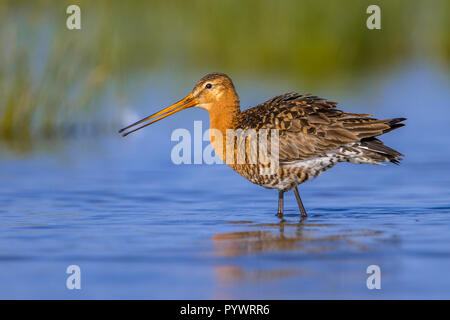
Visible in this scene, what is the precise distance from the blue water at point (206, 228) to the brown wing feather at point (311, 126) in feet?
2.02

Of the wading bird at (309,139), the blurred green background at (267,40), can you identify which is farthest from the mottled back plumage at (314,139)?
the blurred green background at (267,40)

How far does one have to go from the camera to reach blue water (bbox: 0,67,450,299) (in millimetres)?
5109

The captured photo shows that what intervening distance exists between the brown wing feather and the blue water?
2.02ft

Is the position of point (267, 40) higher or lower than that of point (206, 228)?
higher

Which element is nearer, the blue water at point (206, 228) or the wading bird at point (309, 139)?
the blue water at point (206, 228)

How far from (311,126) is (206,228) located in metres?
1.25

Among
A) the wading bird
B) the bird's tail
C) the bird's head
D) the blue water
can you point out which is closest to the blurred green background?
the blue water

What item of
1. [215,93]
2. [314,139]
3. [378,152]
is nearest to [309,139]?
[314,139]

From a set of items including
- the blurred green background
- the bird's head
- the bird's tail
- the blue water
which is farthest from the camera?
the blurred green background

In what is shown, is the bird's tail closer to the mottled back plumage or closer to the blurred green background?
the mottled back plumage

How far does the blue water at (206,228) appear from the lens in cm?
511

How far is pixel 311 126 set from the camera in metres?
7.18

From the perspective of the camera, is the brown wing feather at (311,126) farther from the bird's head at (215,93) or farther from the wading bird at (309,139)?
the bird's head at (215,93)

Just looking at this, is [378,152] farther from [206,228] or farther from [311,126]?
[206,228]
